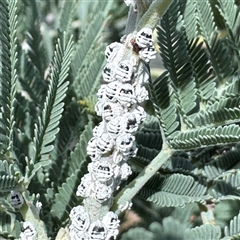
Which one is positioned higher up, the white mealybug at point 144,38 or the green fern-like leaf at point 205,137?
the white mealybug at point 144,38

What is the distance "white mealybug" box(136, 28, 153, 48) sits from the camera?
42cm

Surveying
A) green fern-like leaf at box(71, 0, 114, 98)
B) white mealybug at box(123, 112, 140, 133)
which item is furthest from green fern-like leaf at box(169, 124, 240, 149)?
green fern-like leaf at box(71, 0, 114, 98)

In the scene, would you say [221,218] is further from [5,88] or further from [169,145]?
[5,88]

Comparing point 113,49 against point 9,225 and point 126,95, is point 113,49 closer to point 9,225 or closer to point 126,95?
point 126,95

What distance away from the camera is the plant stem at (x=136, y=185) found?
0.49 meters

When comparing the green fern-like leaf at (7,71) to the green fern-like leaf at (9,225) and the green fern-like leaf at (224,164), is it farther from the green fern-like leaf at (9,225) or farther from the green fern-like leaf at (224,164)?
the green fern-like leaf at (224,164)

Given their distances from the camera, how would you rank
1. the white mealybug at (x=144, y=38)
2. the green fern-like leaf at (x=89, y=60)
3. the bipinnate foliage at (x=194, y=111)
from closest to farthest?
the white mealybug at (x=144, y=38) < the bipinnate foliage at (x=194, y=111) < the green fern-like leaf at (x=89, y=60)

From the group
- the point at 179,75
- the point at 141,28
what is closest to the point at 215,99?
the point at 179,75

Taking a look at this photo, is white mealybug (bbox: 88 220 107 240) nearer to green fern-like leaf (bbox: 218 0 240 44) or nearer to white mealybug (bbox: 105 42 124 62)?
white mealybug (bbox: 105 42 124 62)

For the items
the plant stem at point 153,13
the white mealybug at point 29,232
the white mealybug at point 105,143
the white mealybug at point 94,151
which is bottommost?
the white mealybug at point 29,232

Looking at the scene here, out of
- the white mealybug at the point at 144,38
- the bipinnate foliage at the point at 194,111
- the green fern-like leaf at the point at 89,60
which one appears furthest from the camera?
the green fern-like leaf at the point at 89,60

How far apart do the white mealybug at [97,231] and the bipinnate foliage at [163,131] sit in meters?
0.07

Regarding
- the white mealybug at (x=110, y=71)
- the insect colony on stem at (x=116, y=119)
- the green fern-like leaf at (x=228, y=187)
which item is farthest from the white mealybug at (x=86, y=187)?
the green fern-like leaf at (x=228, y=187)

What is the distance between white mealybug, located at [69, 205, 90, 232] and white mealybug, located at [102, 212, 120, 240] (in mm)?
19
